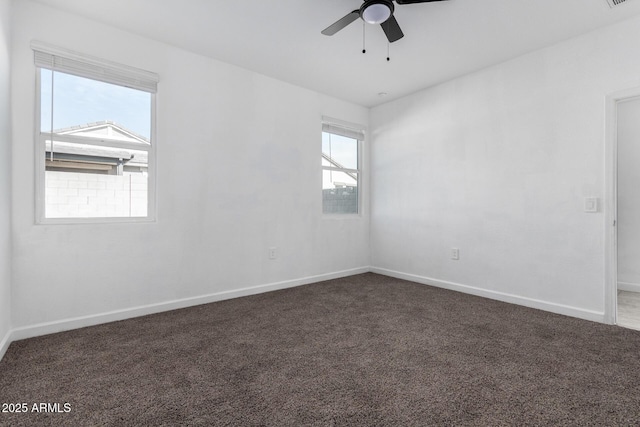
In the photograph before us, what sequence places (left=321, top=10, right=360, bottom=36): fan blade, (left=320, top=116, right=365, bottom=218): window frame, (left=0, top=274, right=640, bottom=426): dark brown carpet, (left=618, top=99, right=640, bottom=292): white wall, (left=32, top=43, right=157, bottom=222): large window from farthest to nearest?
(left=320, top=116, right=365, bottom=218): window frame
(left=618, top=99, right=640, bottom=292): white wall
(left=32, top=43, right=157, bottom=222): large window
(left=321, top=10, right=360, bottom=36): fan blade
(left=0, top=274, right=640, bottom=426): dark brown carpet

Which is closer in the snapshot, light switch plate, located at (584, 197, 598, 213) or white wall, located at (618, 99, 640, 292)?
light switch plate, located at (584, 197, 598, 213)

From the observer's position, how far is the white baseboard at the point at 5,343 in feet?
6.95

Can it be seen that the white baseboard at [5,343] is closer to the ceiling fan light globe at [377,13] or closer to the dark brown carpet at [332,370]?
the dark brown carpet at [332,370]

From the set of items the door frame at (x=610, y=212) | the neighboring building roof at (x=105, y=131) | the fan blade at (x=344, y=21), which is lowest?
the door frame at (x=610, y=212)

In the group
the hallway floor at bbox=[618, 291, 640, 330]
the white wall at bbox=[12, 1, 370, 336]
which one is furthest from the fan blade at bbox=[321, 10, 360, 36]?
the hallway floor at bbox=[618, 291, 640, 330]

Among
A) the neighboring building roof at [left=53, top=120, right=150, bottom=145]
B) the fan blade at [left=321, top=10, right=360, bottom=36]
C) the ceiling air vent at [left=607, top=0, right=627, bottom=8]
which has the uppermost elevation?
the ceiling air vent at [left=607, top=0, right=627, bottom=8]

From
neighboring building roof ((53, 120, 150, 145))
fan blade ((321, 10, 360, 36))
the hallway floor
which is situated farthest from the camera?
the hallway floor

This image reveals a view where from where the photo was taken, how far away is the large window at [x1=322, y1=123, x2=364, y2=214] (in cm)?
458

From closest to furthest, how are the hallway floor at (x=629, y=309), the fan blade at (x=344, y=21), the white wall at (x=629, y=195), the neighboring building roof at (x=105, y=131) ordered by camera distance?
the fan blade at (x=344, y=21), the neighboring building roof at (x=105, y=131), the hallway floor at (x=629, y=309), the white wall at (x=629, y=195)

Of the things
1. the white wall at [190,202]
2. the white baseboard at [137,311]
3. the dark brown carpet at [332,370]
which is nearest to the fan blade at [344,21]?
the white wall at [190,202]

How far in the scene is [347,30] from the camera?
9.34 feet

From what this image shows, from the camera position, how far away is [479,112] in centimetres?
366

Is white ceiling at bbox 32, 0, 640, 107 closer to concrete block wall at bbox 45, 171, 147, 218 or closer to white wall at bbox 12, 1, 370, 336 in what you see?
white wall at bbox 12, 1, 370, 336

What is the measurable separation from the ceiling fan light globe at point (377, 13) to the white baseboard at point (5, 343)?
3.46 m
